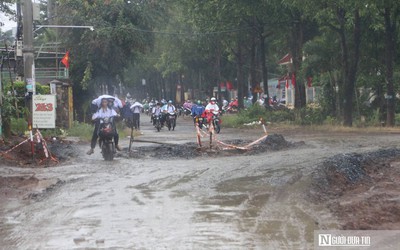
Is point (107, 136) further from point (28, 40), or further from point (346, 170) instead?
point (346, 170)

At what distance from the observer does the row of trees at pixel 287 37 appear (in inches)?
1240

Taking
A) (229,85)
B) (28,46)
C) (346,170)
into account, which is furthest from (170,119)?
(229,85)

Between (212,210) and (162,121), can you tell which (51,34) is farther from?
(212,210)

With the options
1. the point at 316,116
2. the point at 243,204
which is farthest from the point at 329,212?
the point at 316,116

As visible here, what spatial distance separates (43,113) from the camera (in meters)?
18.9

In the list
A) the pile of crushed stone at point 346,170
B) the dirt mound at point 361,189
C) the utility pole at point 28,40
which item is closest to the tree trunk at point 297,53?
the utility pole at point 28,40

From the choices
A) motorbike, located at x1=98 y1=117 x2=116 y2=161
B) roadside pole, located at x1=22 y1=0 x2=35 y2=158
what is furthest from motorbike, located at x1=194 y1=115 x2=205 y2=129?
roadside pole, located at x1=22 y1=0 x2=35 y2=158

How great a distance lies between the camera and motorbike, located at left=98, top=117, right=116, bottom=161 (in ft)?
55.3

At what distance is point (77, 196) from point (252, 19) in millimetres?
31475

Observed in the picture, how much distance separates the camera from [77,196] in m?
11.1

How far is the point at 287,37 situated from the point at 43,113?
90.3ft

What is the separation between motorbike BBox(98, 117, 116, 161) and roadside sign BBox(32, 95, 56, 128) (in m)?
2.46

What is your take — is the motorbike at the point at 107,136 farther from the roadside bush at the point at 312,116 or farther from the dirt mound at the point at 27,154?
the roadside bush at the point at 312,116

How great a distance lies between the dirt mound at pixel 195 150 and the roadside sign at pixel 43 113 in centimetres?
229
